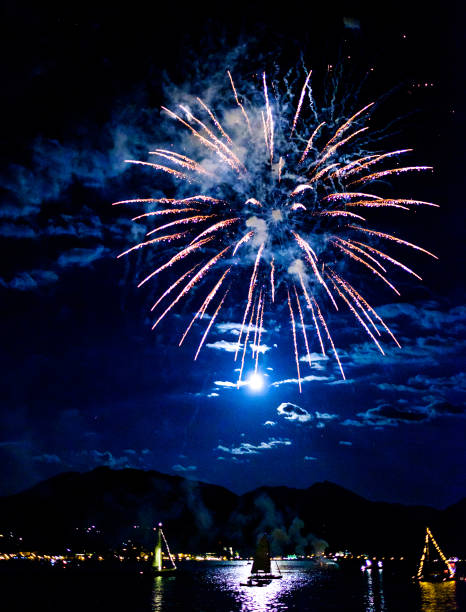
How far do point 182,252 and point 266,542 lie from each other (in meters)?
81.9

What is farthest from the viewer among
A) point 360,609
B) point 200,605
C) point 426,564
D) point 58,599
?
point 426,564

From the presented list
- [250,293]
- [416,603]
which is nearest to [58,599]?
[416,603]

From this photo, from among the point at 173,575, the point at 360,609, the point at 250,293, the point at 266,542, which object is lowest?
the point at 173,575

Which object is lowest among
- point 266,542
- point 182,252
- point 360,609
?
point 360,609

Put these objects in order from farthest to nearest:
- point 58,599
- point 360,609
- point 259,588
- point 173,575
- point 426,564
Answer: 1. point 173,575
2. point 426,564
3. point 259,588
4. point 58,599
5. point 360,609

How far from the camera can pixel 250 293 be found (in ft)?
108

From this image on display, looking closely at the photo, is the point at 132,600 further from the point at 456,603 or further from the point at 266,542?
the point at 456,603

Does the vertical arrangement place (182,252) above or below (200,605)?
above

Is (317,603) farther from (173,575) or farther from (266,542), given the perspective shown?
(173,575)

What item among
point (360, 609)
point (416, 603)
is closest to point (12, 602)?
point (360, 609)

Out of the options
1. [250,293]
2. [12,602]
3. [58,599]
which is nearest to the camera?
[250,293]

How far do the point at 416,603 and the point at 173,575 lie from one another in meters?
125

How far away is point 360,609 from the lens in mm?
72375

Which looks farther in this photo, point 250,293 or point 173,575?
point 173,575
